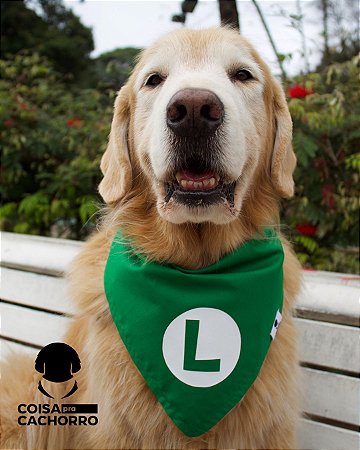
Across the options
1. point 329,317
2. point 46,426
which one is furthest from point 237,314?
point 46,426

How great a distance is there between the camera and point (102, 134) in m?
4.30

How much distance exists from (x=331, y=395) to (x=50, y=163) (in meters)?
3.48

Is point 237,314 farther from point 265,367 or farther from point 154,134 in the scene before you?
point 154,134

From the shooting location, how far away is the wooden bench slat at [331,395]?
204 centimetres

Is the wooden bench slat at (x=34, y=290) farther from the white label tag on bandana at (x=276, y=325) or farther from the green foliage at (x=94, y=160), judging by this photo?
the white label tag on bandana at (x=276, y=325)

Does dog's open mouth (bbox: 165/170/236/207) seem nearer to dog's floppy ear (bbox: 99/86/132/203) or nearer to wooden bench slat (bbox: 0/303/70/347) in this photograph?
dog's floppy ear (bbox: 99/86/132/203)

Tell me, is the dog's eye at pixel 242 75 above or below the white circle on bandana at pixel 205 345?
above

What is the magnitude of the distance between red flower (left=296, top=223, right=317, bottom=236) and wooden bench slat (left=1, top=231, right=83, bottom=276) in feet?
5.19

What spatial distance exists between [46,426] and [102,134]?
9.05ft

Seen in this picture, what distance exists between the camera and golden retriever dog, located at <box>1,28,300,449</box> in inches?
66.2

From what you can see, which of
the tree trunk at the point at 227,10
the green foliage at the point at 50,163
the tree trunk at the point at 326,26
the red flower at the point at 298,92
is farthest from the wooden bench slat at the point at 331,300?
the tree trunk at the point at 326,26

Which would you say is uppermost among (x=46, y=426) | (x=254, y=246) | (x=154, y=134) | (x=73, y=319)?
(x=154, y=134)

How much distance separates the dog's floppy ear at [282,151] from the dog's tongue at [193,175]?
1.50 feet

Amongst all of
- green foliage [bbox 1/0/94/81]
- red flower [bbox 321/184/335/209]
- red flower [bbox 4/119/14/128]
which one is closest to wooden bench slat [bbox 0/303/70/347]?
red flower [bbox 321/184/335/209]
